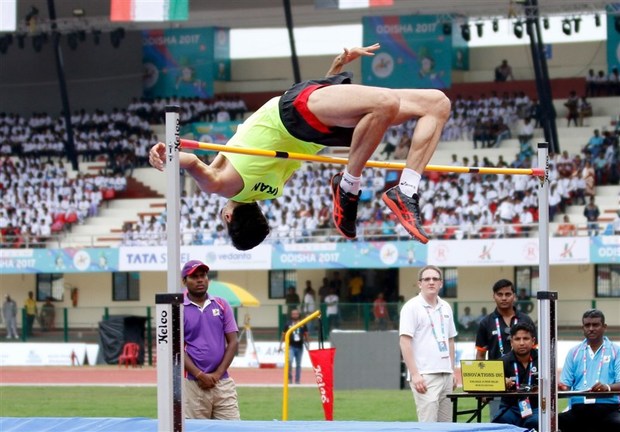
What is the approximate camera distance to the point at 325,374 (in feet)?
34.3

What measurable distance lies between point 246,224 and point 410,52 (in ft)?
87.0

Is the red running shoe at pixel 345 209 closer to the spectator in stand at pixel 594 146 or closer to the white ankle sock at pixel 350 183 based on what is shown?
the white ankle sock at pixel 350 183

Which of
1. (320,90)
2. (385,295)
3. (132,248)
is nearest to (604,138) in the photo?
(385,295)

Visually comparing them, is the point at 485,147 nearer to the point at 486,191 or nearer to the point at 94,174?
the point at 486,191

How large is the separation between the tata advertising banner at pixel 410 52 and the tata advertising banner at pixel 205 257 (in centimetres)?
711

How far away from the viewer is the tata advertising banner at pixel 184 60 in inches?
1388

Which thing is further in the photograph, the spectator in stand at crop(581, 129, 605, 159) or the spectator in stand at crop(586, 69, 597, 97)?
the spectator in stand at crop(586, 69, 597, 97)

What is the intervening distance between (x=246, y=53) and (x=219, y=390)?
29.2 m

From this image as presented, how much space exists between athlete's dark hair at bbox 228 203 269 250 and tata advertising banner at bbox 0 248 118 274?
2208 centimetres

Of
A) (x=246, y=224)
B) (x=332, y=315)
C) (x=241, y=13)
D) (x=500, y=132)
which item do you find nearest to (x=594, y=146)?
(x=500, y=132)

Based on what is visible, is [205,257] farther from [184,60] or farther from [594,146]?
[184,60]

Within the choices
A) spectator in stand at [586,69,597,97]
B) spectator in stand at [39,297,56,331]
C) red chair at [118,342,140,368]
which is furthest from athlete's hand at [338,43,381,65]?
spectator in stand at [586,69,597,97]

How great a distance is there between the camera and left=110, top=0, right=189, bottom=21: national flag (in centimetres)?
2556

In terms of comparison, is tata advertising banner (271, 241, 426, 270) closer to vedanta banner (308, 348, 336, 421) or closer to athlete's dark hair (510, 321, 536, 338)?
vedanta banner (308, 348, 336, 421)
